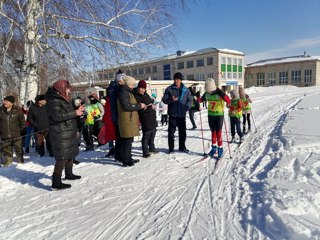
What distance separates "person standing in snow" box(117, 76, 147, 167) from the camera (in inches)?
197

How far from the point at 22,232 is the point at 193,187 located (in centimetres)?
249

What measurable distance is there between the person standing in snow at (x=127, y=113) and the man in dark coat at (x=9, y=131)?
121 inches

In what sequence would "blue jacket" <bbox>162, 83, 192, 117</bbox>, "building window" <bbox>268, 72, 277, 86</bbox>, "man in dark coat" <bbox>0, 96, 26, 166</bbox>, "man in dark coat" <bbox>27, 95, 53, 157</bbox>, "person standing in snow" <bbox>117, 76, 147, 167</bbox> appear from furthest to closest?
"building window" <bbox>268, 72, 277, 86</bbox>
"man in dark coat" <bbox>27, 95, 53, 157</bbox>
"man in dark coat" <bbox>0, 96, 26, 166</bbox>
"blue jacket" <bbox>162, 83, 192, 117</bbox>
"person standing in snow" <bbox>117, 76, 147, 167</bbox>

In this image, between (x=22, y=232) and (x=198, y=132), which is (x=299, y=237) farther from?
(x=198, y=132)

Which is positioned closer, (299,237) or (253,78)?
(299,237)

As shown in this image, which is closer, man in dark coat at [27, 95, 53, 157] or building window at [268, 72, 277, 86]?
man in dark coat at [27, 95, 53, 157]

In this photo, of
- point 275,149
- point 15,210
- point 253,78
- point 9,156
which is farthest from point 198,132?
point 253,78

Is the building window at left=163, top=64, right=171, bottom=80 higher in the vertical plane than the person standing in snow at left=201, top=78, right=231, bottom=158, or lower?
higher

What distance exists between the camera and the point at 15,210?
3.71 meters

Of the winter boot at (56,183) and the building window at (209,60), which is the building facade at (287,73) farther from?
the winter boot at (56,183)

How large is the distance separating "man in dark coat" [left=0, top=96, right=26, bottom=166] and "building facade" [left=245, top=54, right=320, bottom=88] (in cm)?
5641

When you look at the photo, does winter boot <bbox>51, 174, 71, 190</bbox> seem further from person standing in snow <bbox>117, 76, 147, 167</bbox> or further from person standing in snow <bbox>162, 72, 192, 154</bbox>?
person standing in snow <bbox>162, 72, 192, 154</bbox>

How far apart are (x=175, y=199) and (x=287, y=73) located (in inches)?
2305

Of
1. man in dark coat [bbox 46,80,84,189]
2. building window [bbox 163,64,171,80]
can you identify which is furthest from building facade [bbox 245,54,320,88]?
man in dark coat [bbox 46,80,84,189]
